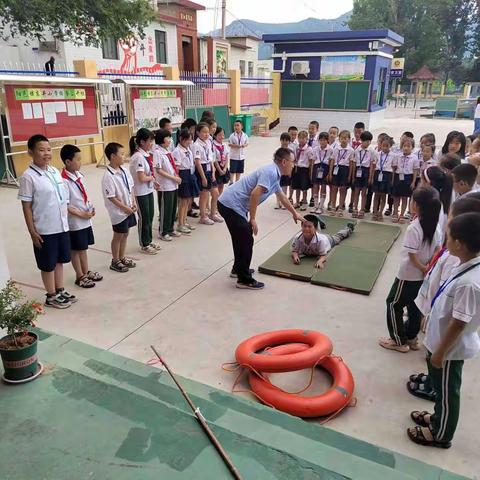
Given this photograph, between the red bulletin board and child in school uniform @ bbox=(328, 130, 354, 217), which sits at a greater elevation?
the red bulletin board

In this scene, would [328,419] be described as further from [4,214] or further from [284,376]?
[4,214]

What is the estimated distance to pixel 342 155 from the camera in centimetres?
721

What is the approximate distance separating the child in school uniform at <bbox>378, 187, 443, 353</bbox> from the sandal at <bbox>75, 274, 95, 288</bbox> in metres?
3.03

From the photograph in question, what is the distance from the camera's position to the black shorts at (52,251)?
403cm

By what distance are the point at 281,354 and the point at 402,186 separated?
442 centimetres

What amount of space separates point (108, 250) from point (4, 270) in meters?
2.58

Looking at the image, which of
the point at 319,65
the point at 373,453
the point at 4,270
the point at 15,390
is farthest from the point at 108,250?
the point at 319,65

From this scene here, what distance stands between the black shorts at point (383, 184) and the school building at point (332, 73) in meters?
12.1

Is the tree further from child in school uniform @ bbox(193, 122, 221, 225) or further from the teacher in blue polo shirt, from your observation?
the teacher in blue polo shirt

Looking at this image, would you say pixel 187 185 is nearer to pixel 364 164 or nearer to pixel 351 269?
pixel 351 269

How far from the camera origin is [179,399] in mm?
2705

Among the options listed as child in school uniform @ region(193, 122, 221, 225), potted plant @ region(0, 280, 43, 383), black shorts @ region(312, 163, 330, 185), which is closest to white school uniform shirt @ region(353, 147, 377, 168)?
black shorts @ region(312, 163, 330, 185)

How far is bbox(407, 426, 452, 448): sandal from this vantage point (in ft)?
8.77

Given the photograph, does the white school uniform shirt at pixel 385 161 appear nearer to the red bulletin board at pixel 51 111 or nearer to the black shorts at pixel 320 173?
the black shorts at pixel 320 173
